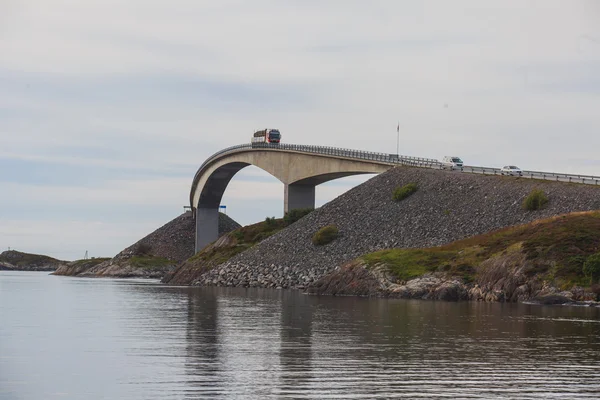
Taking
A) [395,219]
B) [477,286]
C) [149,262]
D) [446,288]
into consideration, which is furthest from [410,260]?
[149,262]

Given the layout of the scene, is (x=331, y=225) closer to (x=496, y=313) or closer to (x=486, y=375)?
(x=496, y=313)

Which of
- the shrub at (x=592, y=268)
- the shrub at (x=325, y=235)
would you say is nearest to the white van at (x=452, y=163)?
the shrub at (x=325, y=235)

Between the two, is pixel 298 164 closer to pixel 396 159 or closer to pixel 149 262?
pixel 396 159

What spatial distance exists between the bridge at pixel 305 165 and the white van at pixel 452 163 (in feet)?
3.28

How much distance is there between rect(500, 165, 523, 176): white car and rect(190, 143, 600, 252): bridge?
22.0 inches

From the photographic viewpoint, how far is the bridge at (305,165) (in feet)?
403

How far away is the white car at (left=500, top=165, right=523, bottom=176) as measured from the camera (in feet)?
361

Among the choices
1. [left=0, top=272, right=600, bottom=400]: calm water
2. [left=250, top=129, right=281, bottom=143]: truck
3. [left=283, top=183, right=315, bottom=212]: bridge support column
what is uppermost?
[left=250, top=129, right=281, bottom=143]: truck

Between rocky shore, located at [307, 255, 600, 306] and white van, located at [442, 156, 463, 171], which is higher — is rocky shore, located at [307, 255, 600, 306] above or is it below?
below

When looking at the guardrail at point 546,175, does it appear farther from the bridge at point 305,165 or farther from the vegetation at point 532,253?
the vegetation at point 532,253

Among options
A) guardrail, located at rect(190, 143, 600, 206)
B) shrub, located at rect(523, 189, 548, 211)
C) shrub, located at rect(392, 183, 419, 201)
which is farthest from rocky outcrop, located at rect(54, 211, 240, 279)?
shrub, located at rect(523, 189, 548, 211)

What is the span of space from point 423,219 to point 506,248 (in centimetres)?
2494

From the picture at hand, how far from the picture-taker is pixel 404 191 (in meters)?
112

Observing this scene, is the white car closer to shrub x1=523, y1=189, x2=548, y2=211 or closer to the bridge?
the bridge
